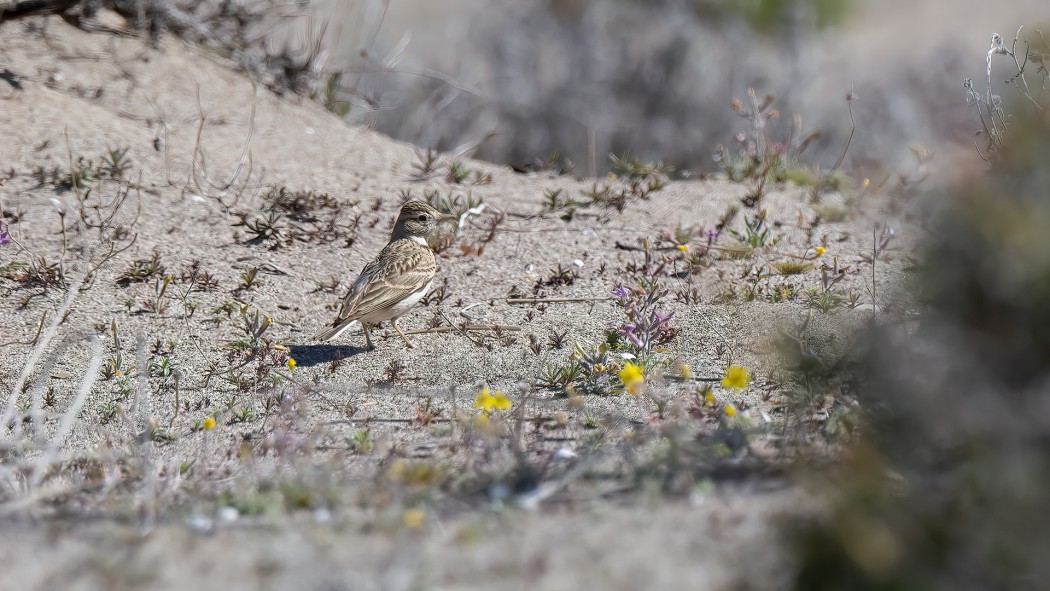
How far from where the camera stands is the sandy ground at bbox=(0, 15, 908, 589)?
116 inches

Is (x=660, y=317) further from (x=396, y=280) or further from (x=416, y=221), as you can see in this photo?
(x=416, y=221)

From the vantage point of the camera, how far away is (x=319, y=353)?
582 cm

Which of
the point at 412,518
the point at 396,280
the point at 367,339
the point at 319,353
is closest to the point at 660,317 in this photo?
the point at 396,280

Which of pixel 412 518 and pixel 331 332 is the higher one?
pixel 331 332

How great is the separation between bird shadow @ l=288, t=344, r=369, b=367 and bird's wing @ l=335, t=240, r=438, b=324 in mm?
218

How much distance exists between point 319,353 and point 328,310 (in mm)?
489

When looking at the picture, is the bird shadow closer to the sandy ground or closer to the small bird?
the sandy ground

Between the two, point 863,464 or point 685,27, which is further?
point 685,27

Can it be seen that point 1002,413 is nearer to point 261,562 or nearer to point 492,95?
point 261,562

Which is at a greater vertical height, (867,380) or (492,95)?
(492,95)

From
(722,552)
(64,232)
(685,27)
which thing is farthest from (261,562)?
(685,27)

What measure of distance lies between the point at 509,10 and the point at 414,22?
5272 mm

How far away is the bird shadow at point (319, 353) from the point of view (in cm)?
569

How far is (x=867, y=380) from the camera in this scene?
345 cm
